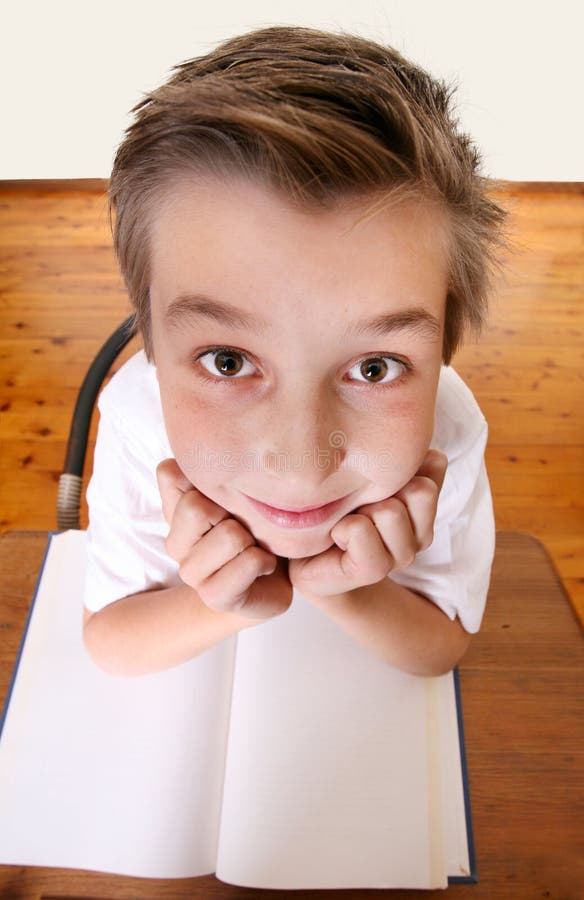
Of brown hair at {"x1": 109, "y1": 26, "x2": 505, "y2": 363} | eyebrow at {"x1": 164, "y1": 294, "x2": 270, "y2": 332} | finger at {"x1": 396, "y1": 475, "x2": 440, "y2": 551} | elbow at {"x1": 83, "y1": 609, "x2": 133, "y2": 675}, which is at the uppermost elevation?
brown hair at {"x1": 109, "y1": 26, "x2": 505, "y2": 363}

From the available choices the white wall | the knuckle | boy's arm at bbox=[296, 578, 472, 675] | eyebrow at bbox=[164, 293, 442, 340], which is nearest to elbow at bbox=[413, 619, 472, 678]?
boy's arm at bbox=[296, 578, 472, 675]

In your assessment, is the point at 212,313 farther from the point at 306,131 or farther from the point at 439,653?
the point at 439,653

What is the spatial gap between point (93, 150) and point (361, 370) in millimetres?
2150


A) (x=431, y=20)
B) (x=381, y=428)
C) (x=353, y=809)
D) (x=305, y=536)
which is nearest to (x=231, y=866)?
(x=353, y=809)

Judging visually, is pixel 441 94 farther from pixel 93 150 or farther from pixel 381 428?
pixel 93 150

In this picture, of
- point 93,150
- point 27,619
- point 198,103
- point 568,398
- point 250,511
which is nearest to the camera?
point 198,103

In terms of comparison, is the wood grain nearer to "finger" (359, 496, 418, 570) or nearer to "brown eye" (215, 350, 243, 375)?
"finger" (359, 496, 418, 570)

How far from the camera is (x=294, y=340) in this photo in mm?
464

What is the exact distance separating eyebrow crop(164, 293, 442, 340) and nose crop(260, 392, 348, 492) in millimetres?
53

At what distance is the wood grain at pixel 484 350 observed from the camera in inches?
68.9

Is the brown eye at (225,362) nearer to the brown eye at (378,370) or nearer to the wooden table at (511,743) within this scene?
the brown eye at (378,370)

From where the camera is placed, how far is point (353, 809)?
635 millimetres

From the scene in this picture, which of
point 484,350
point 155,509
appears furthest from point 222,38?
point 155,509

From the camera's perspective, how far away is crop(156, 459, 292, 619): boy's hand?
2.01 ft
